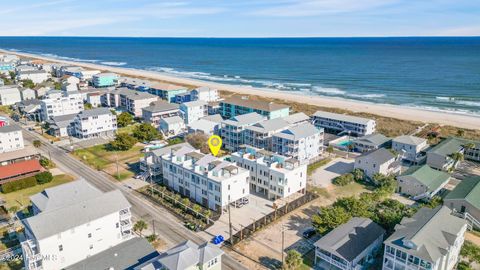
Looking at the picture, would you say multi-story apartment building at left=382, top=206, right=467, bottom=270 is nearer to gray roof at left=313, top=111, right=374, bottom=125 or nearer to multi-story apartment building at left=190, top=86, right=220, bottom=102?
gray roof at left=313, top=111, right=374, bottom=125

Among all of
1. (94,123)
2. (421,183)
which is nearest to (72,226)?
(421,183)

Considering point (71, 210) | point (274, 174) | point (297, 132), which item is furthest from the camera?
point (297, 132)

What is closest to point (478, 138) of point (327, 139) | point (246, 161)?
point (327, 139)

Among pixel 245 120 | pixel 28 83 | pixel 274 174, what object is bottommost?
pixel 274 174

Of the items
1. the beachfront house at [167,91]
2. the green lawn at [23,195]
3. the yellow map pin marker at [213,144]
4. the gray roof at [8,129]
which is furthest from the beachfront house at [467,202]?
the beachfront house at [167,91]

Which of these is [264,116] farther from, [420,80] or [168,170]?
[420,80]

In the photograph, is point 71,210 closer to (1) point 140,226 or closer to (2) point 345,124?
(1) point 140,226
